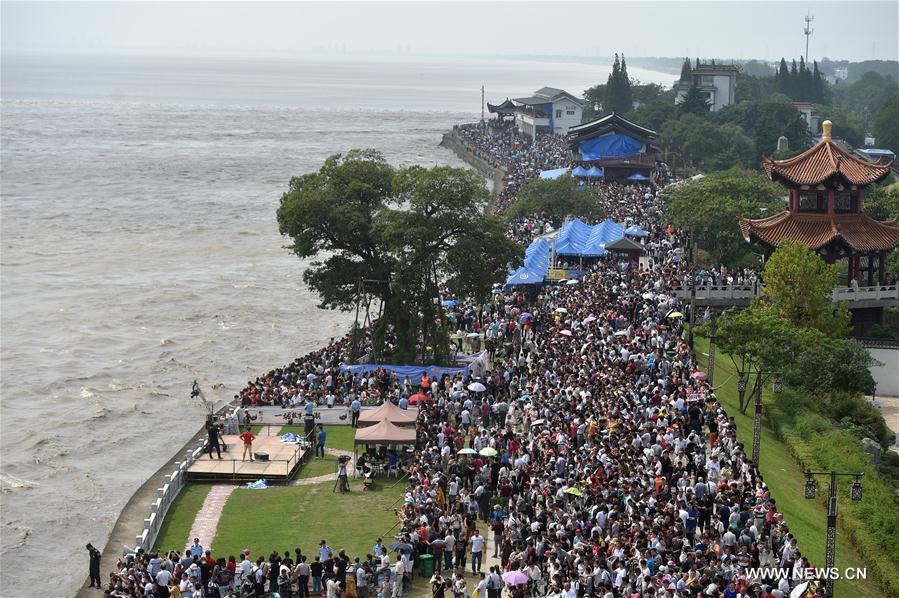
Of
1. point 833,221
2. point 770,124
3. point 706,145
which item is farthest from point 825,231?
point 770,124

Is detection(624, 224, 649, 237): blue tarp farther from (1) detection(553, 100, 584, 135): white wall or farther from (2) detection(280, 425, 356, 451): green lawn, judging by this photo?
(1) detection(553, 100, 584, 135): white wall

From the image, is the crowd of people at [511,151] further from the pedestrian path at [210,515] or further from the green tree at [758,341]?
the pedestrian path at [210,515]

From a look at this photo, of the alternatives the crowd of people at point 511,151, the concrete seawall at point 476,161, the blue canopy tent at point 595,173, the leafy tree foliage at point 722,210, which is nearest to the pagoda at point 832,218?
the leafy tree foliage at point 722,210

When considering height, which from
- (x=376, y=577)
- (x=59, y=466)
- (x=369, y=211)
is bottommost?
(x=59, y=466)

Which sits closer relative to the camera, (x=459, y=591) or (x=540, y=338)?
(x=459, y=591)

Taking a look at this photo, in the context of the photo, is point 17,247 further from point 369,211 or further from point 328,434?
point 328,434

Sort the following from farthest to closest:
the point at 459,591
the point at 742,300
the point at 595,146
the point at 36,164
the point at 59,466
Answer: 1. the point at 36,164
2. the point at 595,146
3. the point at 742,300
4. the point at 59,466
5. the point at 459,591

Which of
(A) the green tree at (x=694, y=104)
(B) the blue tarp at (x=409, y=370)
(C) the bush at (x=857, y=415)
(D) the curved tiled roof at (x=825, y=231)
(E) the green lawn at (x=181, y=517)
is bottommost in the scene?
(C) the bush at (x=857, y=415)

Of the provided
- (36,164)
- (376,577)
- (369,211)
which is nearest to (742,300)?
(369,211)
